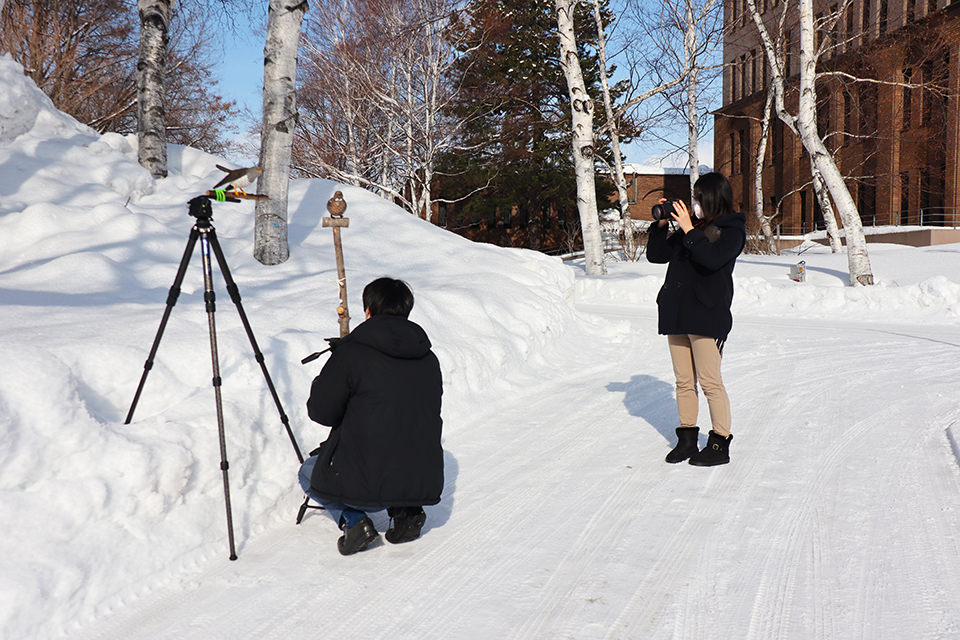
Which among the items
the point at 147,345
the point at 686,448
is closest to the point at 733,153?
the point at 686,448

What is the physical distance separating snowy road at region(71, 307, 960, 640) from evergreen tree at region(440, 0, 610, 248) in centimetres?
1702

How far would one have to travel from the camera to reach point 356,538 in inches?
128

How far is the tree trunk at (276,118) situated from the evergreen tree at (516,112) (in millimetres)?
11792

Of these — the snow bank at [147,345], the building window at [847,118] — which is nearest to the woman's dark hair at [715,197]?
the snow bank at [147,345]

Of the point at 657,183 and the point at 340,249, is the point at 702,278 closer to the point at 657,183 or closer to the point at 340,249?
the point at 340,249

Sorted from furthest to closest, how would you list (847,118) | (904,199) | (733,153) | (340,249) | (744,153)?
(733,153) < (744,153) < (847,118) < (904,199) < (340,249)

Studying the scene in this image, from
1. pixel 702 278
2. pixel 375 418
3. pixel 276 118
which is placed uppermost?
pixel 276 118

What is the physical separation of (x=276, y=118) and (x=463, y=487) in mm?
6086

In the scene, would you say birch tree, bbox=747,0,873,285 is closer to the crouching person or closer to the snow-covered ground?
the snow-covered ground

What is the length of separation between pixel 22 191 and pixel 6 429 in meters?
7.34

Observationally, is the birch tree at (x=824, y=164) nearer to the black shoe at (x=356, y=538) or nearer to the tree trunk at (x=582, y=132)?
the tree trunk at (x=582, y=132)

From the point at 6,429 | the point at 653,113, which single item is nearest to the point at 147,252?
the point at 6,429

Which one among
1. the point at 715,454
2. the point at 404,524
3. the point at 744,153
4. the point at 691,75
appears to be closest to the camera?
the point at 404,524

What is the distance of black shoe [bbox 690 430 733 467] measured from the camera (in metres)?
4.42
